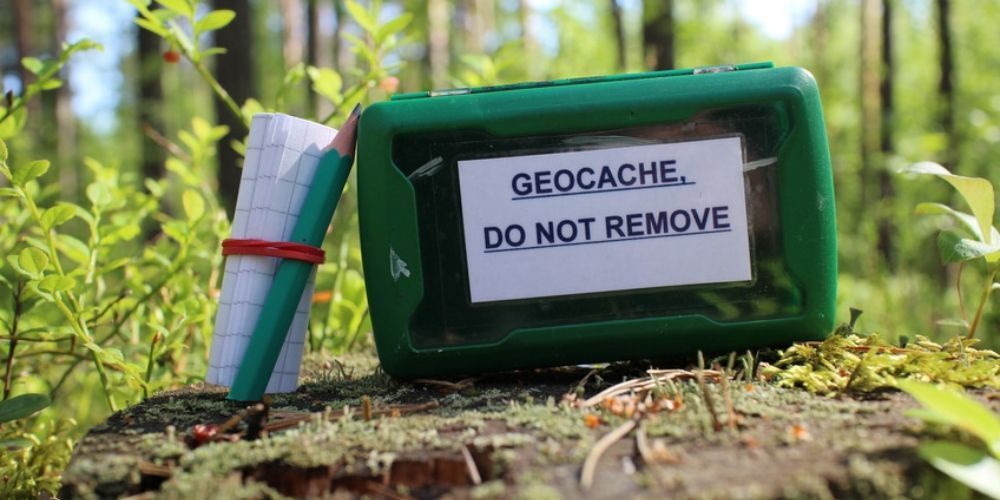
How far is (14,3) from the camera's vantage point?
43.0ft

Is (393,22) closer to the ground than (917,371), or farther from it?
farther from it

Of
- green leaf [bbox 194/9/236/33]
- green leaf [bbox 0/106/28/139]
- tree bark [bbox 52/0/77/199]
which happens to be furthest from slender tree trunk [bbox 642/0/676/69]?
tree bark [bbox 52/0/77/199]

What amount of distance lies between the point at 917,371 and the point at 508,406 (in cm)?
66

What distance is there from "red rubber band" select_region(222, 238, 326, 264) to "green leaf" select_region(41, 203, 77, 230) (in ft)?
1.33

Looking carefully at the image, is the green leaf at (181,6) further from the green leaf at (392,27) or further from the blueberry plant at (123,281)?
the green leaf at (392,27)

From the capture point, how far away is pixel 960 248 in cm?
150

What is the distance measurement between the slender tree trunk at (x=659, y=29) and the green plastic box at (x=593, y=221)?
16.9ft

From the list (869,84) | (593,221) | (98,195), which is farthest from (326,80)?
(869,84)

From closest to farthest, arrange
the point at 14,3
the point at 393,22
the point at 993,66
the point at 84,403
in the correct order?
the point at 393,22, the point at 84,403, the point at 14,3, the point at 993,66

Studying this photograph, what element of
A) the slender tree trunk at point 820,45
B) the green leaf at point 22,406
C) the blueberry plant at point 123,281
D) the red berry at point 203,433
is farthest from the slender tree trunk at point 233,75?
the slender tree trunk at point 820,45

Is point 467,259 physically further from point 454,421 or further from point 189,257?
point 189,257

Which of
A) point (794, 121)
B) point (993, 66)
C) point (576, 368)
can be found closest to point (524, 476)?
point (576, 368)

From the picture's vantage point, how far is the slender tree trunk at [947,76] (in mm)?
7859

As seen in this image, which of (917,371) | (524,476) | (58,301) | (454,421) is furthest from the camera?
(58,301)
